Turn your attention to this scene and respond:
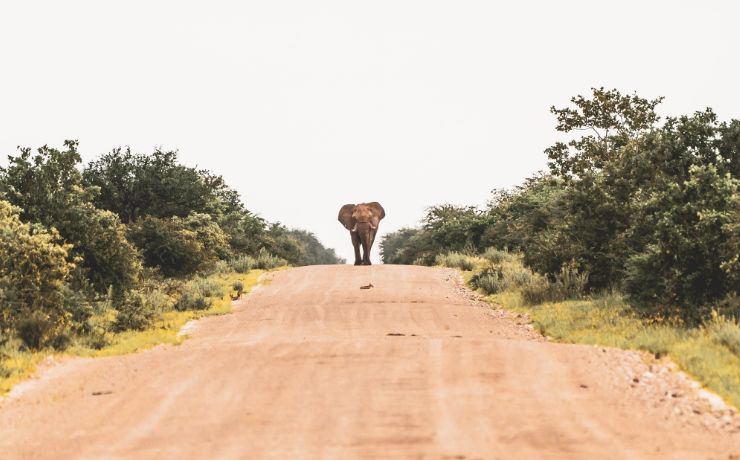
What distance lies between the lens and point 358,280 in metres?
28.4

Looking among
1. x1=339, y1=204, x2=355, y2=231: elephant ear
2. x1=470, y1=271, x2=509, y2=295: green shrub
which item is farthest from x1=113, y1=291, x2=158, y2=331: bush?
x1=339, y1=204, x2=355, y2=231: elephant ear

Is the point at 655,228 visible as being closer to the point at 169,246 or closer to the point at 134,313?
the point at 134,313

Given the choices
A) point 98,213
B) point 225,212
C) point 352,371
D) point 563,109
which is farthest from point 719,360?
point 225,212

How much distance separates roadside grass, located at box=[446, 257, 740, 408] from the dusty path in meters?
0.69

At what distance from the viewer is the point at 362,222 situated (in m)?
37.2

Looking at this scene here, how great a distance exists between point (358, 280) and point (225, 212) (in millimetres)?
23372

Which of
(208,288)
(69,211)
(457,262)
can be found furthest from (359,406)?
(457,262)

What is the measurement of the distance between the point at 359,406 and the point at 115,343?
8.24m

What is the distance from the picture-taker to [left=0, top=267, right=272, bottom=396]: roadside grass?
12.0 metres

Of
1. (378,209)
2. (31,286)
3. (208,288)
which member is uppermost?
(378,209)

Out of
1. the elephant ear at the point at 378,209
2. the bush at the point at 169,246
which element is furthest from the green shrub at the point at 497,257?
the bush at the point at 169,246

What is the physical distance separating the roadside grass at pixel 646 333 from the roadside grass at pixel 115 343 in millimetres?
8562

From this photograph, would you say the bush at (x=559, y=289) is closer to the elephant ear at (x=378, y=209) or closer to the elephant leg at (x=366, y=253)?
the elephant leg at (x=366, y=253)

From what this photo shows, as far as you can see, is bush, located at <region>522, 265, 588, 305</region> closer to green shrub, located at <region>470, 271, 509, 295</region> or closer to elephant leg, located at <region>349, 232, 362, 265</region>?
green shrub, located at <region>470, 271, 509, 295</region>
